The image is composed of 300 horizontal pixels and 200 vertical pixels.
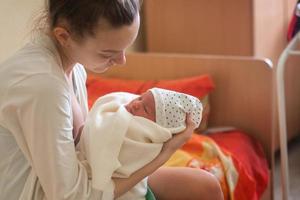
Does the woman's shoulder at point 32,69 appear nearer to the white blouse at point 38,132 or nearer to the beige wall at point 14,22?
the white blouse at point 38,132

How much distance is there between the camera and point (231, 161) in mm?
1663

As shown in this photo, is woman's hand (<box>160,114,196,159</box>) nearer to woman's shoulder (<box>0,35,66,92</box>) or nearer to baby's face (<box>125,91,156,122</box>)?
baby's face (<box>125,91,156,122</box>)

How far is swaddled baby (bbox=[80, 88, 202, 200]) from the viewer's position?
Result: 3.88ft

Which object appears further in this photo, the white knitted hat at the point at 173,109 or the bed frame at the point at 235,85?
the bed frame at the point at 235,85

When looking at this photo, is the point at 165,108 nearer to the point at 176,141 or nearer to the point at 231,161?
the point at 176,141

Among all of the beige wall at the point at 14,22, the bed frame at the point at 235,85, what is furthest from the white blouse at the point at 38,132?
the bed frame at the point at 235,85

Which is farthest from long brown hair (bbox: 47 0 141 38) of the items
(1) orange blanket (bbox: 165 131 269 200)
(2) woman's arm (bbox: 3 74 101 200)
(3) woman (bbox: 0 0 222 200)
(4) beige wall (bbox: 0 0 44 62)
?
(4) beige wall (bbox: 0 0 44 62)

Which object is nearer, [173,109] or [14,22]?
[173,109]

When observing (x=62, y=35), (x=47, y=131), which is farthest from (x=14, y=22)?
(x=47, y=131)

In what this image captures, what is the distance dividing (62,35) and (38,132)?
0.72ft

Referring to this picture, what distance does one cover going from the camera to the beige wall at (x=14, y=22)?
6.08ft

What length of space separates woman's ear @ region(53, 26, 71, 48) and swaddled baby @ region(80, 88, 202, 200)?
0.20 meters

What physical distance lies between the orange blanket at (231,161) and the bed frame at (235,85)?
8cm

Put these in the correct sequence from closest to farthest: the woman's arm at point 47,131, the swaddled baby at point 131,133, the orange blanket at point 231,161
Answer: the woman's arm at point 47,131 < the swaddled baby at point 131,133 < the orange blanket at point 231,161
